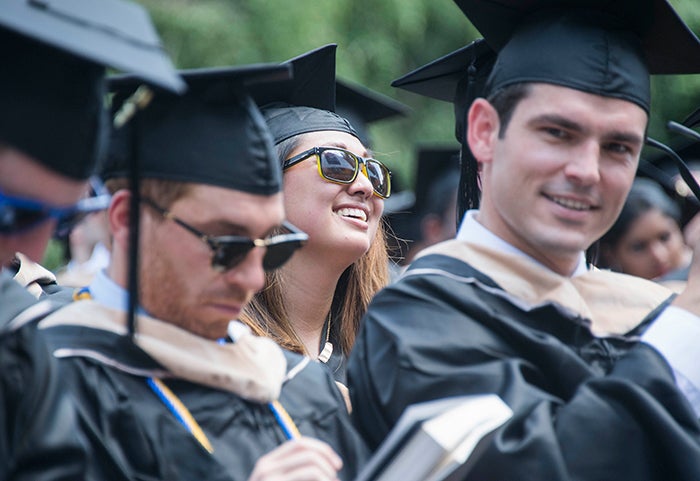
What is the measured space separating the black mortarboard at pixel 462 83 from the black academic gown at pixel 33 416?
1.66 metres

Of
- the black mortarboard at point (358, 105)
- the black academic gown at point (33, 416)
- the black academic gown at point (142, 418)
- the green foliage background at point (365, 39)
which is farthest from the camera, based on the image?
the green foliage background at point (365, 39)

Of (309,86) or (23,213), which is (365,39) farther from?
(23,213)

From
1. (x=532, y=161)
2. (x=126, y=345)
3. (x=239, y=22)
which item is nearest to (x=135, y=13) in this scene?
(x=126, y=345)

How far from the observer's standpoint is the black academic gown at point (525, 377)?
2.80 metres

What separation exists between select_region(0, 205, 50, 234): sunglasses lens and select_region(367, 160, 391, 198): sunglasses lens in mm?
2422

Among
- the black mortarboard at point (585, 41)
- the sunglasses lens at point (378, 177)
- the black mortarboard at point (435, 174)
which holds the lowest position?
the black mortarboard at point (435, 174)

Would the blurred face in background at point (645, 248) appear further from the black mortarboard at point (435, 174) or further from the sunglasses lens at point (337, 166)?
the sunglasses lens at point (337, 166)

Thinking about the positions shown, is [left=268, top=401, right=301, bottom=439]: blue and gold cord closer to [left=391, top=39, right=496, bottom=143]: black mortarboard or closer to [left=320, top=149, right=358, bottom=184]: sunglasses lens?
[left=391, top=39, right=496, bottom=143]: black mortarboard

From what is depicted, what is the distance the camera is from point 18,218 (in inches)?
84.8

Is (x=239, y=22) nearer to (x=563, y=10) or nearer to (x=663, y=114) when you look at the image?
(x=663, y=114)

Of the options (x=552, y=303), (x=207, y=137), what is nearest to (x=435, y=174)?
(x=552, y=303)

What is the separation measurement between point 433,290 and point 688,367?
2.35 feet

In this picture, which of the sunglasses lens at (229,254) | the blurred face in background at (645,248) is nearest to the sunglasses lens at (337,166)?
the sunglasses lens at (229,254)

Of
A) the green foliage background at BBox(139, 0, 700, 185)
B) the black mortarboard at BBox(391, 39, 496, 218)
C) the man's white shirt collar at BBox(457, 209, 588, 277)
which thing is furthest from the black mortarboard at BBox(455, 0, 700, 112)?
the green foliage background at BBox(139, 0, 700, 185)
